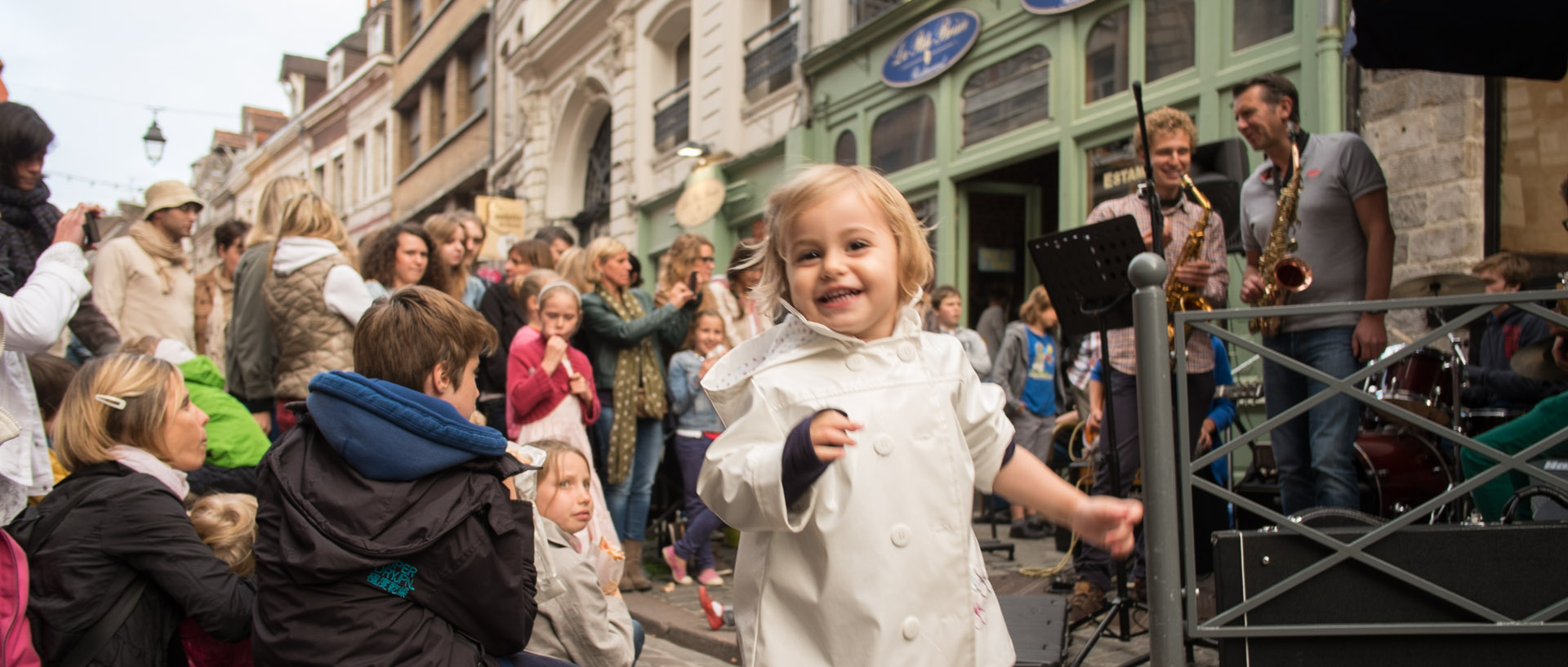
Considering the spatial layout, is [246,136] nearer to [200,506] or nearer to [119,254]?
[119,254]

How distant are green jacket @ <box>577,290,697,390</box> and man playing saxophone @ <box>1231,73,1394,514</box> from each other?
3014 mm

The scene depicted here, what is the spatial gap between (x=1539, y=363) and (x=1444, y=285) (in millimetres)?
1165

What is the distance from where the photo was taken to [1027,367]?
7.96 meters

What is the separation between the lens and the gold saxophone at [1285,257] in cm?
424

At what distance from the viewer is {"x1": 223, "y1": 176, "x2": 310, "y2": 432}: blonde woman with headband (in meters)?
4.80

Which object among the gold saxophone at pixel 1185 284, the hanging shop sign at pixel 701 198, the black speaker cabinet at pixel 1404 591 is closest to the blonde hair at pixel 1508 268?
the gold saxophone at pixel 1185 284

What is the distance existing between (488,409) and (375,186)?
1074 inches

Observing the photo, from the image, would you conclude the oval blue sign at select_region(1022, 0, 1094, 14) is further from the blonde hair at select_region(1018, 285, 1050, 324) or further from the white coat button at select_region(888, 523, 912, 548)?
the white coat button at select_region(888, 523, 912, 548)

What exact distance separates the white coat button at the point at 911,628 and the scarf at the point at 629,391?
3.94m

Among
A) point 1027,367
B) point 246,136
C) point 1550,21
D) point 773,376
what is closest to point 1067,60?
point 1027,367

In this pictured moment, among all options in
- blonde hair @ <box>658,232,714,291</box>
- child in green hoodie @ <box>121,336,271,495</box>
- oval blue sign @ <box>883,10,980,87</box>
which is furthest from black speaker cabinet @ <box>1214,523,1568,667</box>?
oval blue sign @ <box>883,10,980,87</box>

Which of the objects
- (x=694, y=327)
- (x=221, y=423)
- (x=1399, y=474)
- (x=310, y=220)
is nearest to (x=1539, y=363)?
(x=1399, y=474)

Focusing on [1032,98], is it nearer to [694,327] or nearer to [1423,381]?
[694,327]

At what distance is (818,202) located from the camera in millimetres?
1985
